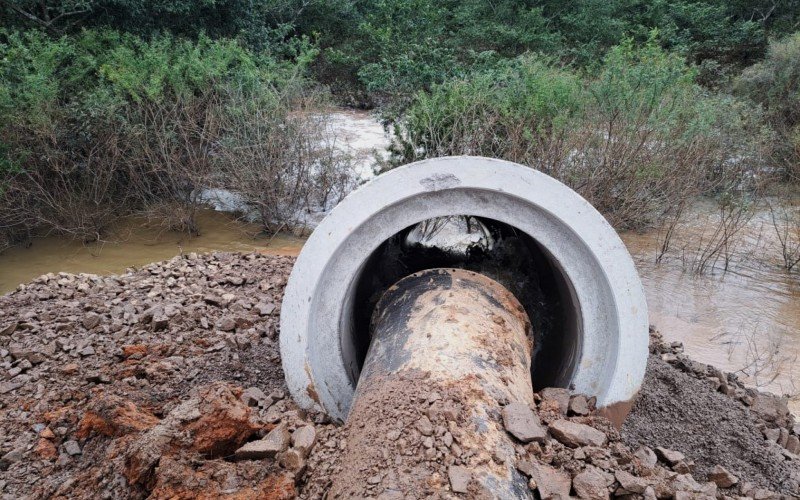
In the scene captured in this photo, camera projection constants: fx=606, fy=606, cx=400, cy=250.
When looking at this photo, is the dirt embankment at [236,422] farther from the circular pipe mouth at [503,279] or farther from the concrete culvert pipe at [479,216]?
the circular pipe mouth at [503,279]

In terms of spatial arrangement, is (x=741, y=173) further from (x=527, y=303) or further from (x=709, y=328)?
(x=527, y=303)

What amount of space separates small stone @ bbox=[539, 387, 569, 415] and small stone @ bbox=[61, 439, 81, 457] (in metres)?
2.38

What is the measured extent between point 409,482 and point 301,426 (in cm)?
86

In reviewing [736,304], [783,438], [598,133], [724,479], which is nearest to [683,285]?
[736,304]

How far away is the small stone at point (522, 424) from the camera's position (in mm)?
2361

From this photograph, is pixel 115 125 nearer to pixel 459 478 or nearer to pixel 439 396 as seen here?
pixel 439 396

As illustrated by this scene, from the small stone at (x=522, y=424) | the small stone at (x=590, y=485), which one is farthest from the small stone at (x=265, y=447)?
the small stone at (x=590, y=485)

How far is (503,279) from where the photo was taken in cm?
488

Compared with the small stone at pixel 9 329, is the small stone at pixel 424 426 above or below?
above

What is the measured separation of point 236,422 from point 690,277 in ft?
26.8

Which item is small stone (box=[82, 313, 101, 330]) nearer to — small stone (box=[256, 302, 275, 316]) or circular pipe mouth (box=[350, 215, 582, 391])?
small stone (box=[256, 302, 275, 316])

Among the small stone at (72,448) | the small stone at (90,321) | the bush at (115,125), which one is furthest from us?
the bush at (115,125)

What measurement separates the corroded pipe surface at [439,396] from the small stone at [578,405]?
32 cm

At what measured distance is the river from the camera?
6895 mm
